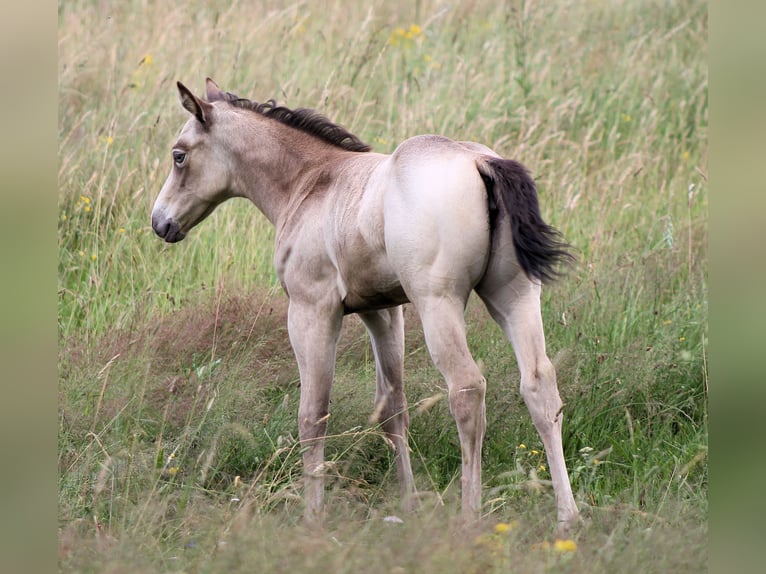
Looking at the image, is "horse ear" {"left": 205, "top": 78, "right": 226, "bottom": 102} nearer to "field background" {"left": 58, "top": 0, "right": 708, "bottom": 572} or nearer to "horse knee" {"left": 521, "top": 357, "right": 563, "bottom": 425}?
"field background" {"left": 58, "top": 0, "right": 708, "bottom": 572}

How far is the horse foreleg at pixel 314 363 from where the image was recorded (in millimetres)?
4707

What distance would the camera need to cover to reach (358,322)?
625 centimetres

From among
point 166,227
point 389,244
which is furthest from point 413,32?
point 389,244

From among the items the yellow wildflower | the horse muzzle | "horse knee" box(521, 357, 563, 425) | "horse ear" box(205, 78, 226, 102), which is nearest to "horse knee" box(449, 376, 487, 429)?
"horse knee" box(521, 357, 563, 425)

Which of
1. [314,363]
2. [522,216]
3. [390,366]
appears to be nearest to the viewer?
[522,216]

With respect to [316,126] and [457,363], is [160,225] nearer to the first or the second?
[316,126]

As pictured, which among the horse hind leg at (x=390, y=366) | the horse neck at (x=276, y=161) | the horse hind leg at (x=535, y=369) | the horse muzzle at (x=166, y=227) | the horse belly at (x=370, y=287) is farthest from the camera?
the horse muzzle at (x=166, y=227)

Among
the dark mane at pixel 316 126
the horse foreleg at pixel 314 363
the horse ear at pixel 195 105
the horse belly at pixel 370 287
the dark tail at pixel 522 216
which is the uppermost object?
Result: the horse ear at pixel 195 105

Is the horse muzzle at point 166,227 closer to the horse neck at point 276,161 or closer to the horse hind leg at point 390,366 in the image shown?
the horse neck at point 276,161

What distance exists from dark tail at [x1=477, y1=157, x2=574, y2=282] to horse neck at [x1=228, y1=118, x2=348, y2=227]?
1441 millimetres

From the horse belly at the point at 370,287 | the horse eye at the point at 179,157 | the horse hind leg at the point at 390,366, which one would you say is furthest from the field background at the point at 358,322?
the horse eye at the point at 179,157

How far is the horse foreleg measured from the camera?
4.71 metres

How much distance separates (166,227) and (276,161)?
78cm

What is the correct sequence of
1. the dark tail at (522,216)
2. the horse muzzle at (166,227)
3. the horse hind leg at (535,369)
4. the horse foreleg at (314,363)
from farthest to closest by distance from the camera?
1. the horse muzzle at (166,227)
2. the horse foreleg at (314,363)
3. the horse hind leg at (535,369)
4. the dark tail at (522,216)
